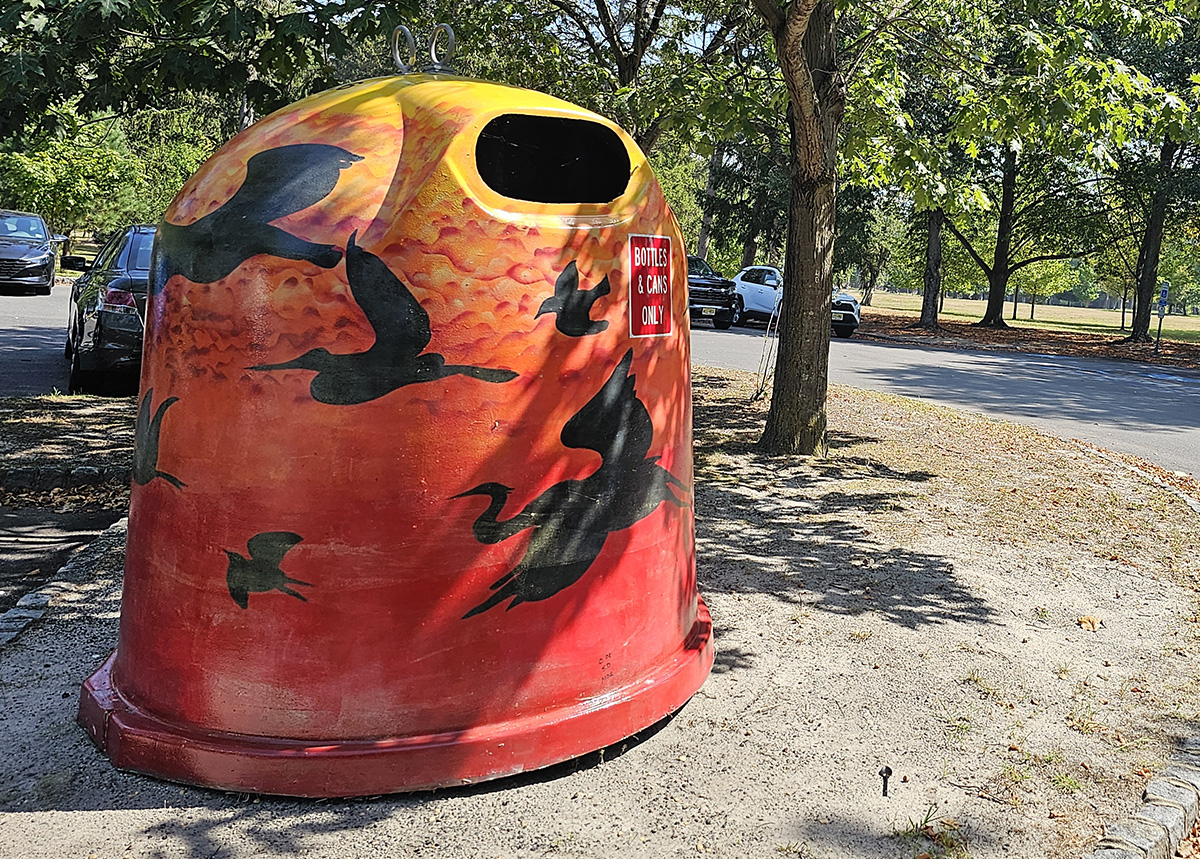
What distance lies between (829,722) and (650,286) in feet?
5.90

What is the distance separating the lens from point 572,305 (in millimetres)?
3273

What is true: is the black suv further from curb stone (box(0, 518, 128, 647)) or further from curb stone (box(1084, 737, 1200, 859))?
curb stone (box(1084, 737, 1200, 859))

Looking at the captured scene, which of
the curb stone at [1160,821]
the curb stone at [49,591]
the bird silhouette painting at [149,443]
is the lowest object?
the curb stone at [1160,821]

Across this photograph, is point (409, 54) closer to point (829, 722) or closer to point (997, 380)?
point (829, 722)

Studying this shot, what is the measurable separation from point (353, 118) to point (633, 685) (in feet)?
6.96

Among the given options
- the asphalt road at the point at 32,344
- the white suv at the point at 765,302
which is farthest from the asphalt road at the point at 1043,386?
the asphalt road at the point at 32,344

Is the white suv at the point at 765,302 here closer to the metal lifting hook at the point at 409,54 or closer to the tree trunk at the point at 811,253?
the tree trunk at the point at 811,253

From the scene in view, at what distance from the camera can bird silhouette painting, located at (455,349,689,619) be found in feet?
10.5

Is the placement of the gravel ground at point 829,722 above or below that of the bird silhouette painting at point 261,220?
Answer: below

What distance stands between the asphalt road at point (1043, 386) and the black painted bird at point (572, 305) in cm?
862

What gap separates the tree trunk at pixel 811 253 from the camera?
834cm

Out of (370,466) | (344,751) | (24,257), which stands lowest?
(344,751)

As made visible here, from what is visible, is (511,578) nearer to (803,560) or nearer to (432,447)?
(432,447)

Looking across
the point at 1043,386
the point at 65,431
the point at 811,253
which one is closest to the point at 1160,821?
the point at 811,253
